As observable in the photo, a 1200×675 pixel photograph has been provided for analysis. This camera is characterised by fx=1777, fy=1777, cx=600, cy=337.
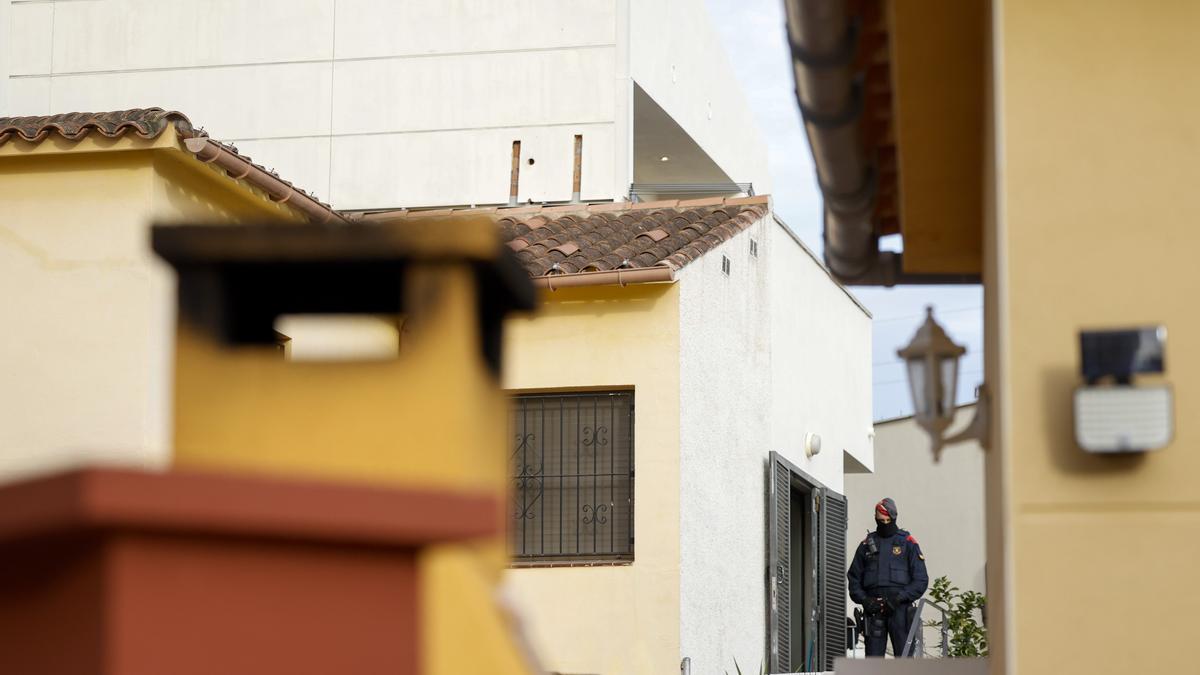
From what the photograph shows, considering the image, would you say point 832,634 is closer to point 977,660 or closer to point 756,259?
point 756,259

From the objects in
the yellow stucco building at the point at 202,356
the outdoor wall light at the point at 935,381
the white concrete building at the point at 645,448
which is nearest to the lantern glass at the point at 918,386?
the outdoor wall light at the point at 935,381

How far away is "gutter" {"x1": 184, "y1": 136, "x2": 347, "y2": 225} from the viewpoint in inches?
473

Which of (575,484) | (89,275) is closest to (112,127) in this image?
(89,275)

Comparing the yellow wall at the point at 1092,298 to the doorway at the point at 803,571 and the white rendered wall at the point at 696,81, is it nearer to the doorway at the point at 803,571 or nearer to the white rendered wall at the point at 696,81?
the doorway at the point at 803,571

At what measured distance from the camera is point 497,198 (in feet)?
65.5

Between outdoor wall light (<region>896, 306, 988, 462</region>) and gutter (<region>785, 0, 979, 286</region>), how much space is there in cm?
94

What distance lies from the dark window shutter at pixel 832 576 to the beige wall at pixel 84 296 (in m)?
8.57

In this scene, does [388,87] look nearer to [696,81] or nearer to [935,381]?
[696,81]

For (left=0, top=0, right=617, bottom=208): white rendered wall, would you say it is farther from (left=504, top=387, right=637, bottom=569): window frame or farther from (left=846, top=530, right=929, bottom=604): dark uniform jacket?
(left=846, top=530, right=929, bottom=604): dark uniform jacket

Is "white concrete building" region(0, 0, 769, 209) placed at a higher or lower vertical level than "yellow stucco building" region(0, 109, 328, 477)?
higher

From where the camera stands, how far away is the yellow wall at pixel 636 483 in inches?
529

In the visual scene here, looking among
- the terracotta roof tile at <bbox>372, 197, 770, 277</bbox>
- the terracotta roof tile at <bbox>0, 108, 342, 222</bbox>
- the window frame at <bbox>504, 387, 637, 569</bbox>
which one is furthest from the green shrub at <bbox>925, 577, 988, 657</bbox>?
the terracotta roof tile at <bbox>0, 108, 342, 222</bbox>

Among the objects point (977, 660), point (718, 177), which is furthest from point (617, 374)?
point (718, 177)

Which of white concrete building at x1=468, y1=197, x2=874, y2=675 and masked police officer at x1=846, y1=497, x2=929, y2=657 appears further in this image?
masked police officer at x1=846, y1=497, x2=929, y2=657
